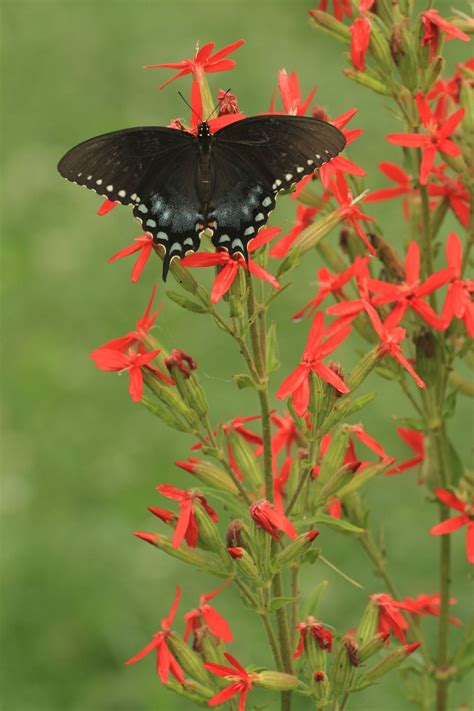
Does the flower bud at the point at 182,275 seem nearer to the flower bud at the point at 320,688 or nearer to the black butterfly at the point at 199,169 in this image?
the black butterfly at the point at 199,169

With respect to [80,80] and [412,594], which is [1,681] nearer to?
[412,594]

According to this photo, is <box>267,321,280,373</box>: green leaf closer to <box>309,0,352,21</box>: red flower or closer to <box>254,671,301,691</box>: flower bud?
<box>254,671,301,691</box>: flower bud

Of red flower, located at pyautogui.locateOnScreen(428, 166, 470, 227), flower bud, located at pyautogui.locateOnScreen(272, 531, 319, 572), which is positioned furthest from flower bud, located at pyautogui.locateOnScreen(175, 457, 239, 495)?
red flower, located at pyautogui.locateOnScreen(428, 166, 470, 227)

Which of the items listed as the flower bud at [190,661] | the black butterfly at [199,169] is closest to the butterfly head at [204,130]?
the black butterfly at [199,169]

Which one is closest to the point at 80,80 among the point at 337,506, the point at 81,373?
the point at 81,373

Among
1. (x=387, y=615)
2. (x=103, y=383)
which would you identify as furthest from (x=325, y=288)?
→ (x=103, y=383)

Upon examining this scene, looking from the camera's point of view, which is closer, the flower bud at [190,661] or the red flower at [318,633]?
the red flower at [318,633]

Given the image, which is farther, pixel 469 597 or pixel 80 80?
pixel 80 80
